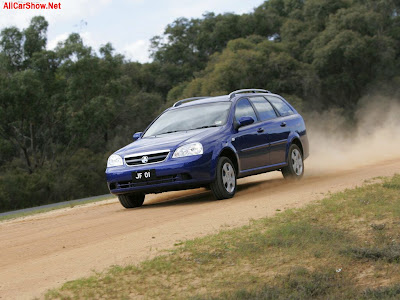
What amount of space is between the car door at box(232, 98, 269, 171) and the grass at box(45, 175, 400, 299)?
11.8 feet

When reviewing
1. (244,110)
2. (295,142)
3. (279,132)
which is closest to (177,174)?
(244,110)

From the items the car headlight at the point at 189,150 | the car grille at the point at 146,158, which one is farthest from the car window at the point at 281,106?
the car grille at the point at 146,158

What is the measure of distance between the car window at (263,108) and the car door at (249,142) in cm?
21

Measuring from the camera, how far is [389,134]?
987 inches

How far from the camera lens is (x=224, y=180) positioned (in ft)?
38.9

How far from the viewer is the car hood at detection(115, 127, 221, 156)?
11641 millimetres

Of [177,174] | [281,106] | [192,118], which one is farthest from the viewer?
[281,106]

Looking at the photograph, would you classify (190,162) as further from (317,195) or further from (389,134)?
(389,134)

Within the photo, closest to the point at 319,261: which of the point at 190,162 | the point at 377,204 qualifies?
the point at 377,204

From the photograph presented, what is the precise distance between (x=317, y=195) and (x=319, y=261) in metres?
3.76

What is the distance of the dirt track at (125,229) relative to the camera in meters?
7.17

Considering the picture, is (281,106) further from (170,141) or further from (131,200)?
(131,200)

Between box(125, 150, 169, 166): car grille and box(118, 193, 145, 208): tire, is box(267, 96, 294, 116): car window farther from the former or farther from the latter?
box(125, 150, 169, 166): car grille

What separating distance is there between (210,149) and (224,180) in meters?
0.61
